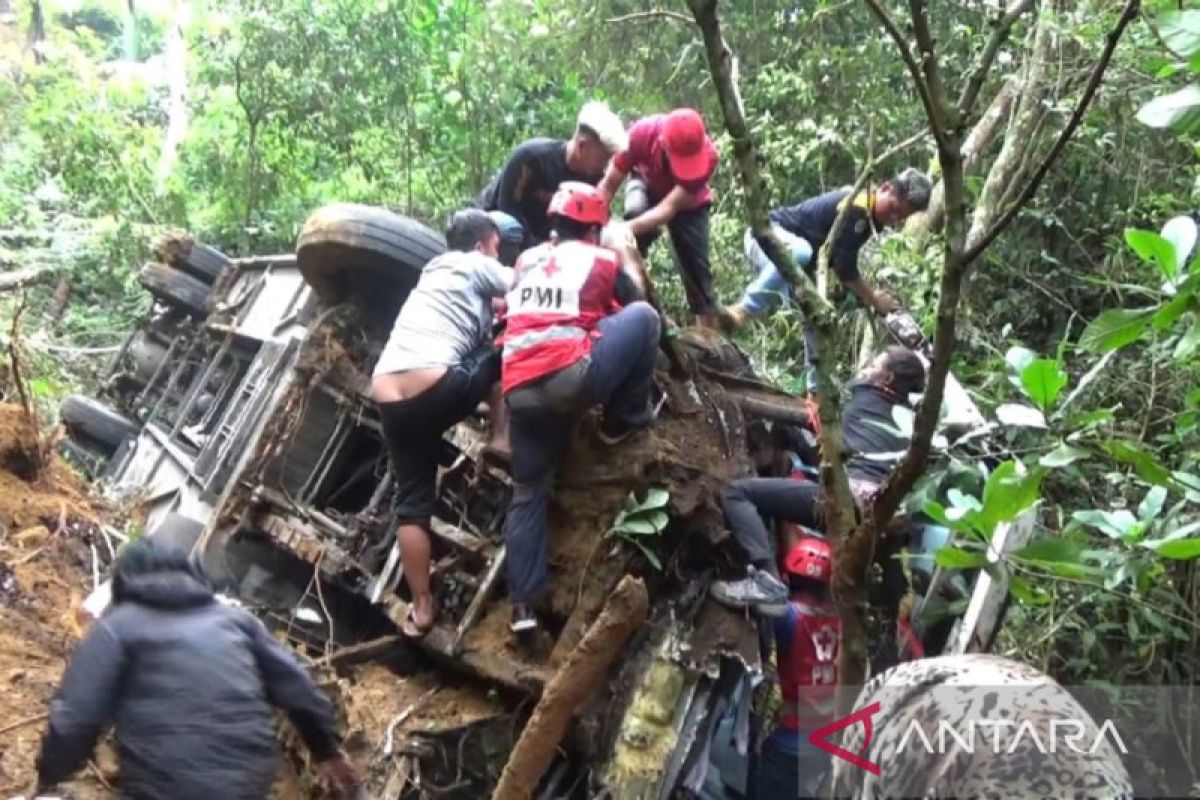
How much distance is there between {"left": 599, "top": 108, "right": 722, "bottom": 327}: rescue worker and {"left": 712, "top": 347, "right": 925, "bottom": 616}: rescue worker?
123 centimetres

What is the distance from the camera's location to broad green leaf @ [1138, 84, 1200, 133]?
2.30 m

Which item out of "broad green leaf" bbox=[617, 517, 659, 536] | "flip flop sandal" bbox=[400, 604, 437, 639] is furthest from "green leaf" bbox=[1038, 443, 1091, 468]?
"flip flop sandal" bbox=[400, 604, 437, 639]

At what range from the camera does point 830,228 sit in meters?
6.30

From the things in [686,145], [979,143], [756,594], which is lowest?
[756,594]

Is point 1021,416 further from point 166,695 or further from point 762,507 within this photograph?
point 166,695

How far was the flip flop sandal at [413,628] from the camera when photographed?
5.02 meters

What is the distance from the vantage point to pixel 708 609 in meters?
4.75

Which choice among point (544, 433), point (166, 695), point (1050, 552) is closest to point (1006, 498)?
point (1050, 552)

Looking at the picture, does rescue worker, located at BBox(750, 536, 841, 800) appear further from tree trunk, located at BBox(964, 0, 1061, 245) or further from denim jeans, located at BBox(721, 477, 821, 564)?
tree trunk, located at BBox(964, 0, 1061, 245)

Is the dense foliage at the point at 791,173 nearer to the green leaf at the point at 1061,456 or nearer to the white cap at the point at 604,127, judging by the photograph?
the green leaf at the point at 1061,456

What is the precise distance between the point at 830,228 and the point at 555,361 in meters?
2.31

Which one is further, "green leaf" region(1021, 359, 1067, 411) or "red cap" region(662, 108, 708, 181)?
"red cap" region(662, 108, 708, 181)

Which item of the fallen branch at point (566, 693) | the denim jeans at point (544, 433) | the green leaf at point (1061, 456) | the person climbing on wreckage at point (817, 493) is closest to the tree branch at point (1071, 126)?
the green leaf at point (1061, 456)

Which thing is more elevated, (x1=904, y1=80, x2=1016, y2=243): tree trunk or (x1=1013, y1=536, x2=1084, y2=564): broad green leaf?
(x1=904, y1=80, x2=1016, y2=243): tree trunk
